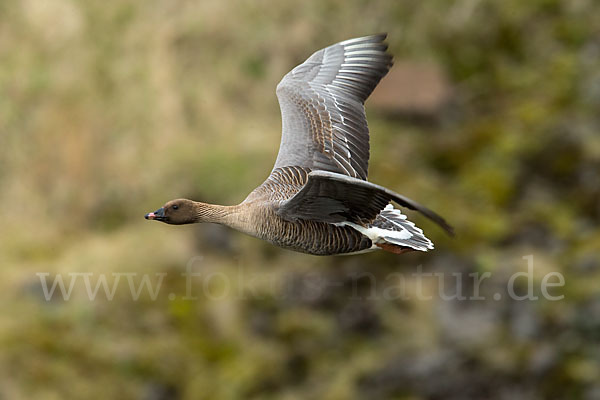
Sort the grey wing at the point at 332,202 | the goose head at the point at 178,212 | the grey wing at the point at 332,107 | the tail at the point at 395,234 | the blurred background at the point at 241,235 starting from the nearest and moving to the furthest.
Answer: the grey wing at the point at 332,202 → the goose head at the point at 178,212 → the tail at the point at 395,234 → the grey wing at the point at 332,107 → the blurred background at the point at 241,235

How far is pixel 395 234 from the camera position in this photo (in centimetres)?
730

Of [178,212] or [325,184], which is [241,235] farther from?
[325,184]

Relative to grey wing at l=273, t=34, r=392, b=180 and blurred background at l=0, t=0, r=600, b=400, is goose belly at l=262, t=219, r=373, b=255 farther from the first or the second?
blurred background at l=0, t=0, r=600, b=400

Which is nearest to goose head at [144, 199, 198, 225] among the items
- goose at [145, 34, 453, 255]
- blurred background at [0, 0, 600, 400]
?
goose at [145, 34, 453, 255]

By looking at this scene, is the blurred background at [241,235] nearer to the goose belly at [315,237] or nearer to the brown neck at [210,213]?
the goose belly at [315,237]

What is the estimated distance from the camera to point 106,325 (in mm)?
12195

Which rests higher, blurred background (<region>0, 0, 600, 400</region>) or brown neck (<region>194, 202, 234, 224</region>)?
blurred background (<region>0, 0, 600, 400</region>)

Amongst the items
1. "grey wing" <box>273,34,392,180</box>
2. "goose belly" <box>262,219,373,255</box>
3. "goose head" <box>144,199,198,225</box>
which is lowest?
"goose belly" <box>262,219,373,255</box>

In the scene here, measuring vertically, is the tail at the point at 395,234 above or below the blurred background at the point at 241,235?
below

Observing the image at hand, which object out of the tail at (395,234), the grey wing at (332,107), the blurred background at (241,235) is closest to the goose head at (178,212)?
the grey wing at (332,107)

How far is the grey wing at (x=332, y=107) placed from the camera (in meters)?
7.81

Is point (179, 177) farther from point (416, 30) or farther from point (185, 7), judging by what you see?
point (416, 30)

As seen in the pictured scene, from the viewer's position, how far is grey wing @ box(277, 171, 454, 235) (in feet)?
21.7

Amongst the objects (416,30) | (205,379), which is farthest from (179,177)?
(416,30)
